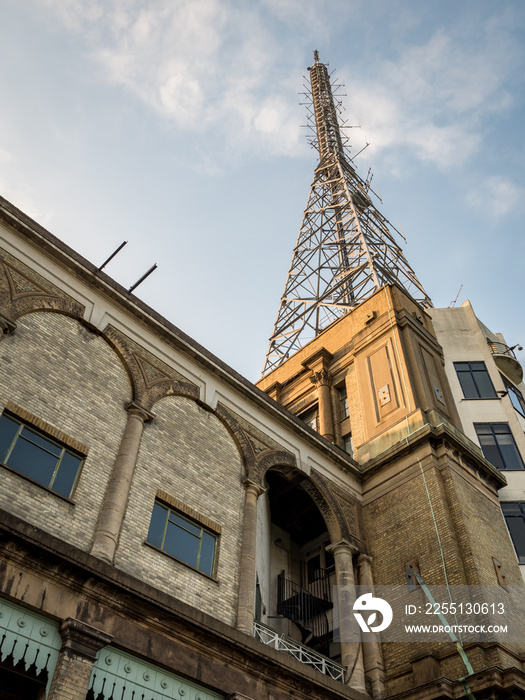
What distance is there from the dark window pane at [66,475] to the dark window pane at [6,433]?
1112 millimetres

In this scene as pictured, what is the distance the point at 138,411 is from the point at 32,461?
3084mm

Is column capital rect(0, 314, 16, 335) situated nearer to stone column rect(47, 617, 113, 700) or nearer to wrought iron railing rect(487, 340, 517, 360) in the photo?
stone column rect(47, 617, 113, 700)

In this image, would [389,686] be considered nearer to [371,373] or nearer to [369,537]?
[369,537]

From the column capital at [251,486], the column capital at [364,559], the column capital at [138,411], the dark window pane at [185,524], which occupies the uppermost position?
the column capital at [138,411]

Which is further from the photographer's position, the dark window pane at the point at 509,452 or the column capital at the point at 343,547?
the dark window pane at the point at 509,452

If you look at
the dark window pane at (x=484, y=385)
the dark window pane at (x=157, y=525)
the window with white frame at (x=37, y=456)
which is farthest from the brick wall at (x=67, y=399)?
the dark window pane at (x=484, y=385)

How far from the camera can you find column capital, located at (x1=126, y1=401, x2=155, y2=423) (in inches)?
586

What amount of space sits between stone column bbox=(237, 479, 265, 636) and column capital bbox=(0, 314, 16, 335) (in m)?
6.95

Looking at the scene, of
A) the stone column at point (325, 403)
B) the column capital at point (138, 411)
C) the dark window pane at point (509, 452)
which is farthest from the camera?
the stone column at point (325, 403)

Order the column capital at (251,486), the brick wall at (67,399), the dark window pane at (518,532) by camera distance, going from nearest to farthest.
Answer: the brick wall at (67,399) < the column capital at (251,486) < the dark window pane at (518,532)

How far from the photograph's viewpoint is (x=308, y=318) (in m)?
33.5

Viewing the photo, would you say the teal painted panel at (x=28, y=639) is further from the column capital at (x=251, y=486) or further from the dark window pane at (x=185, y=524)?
the column capital at (x=251, y=486)

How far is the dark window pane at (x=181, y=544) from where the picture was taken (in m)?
13.7

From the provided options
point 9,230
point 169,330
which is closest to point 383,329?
point 169,330
